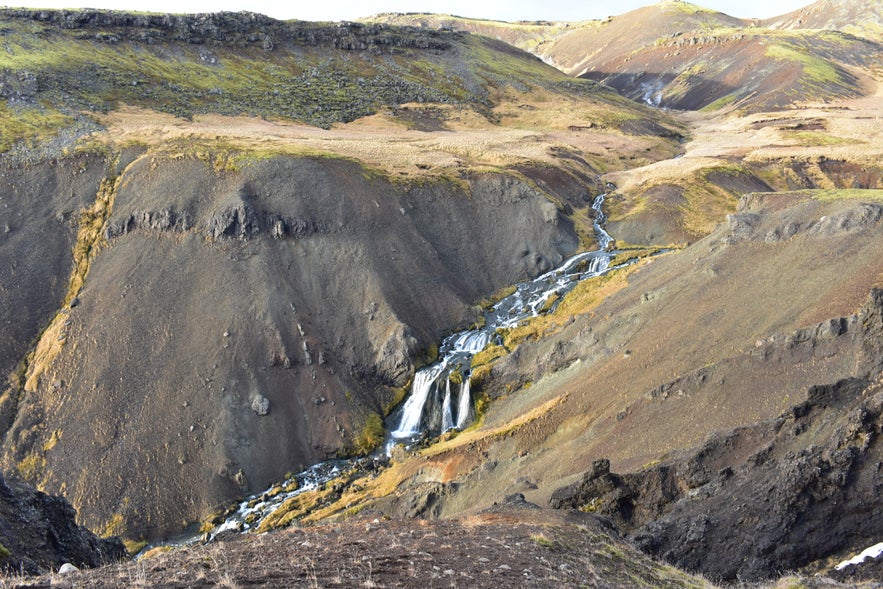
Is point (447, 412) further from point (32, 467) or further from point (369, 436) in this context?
point (32, 467)

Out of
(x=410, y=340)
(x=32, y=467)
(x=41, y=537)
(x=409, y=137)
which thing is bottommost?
(x=32, y=467)

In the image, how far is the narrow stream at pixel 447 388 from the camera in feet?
156

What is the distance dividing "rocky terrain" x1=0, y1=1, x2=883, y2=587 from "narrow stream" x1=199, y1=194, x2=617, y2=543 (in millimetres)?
1238

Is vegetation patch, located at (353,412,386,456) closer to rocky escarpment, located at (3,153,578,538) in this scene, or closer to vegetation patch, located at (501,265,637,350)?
rocky escarpment, located at (3,153,578,538)

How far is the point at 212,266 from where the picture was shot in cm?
6059

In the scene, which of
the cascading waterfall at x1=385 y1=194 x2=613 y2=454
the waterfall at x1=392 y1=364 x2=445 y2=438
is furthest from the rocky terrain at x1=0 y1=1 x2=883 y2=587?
the cascading waterfall at x1=385 y1=194 x2=613 y2=454

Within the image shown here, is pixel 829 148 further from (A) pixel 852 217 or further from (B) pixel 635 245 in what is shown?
(A) pixel 852 217

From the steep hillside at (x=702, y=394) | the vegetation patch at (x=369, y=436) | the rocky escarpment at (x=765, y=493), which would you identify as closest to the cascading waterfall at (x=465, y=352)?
the vegetation patch at (x=369, y=436)

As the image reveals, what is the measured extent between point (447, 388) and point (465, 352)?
5.46m

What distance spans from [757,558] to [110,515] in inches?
1548

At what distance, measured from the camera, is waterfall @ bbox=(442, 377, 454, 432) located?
2142 inches

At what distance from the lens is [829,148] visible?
105 m

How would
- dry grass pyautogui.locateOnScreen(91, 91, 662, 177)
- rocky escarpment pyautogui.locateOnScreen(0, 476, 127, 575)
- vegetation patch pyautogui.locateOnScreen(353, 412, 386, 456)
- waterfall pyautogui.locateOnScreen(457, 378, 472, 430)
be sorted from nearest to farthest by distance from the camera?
rocky escarpment pyautogui.locateOnScreen(0, 476, 127, 575) → vegetation patch pyautogui.locateOnScreen(353, 412, 386, 456) → waterfall pyautogui.locateOnScreen(457, 378, 472, 430) → dry grass pyautogui.locateOnScreen(91, 91, 662, 177)

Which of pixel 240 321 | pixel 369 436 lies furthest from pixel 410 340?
pixel 240 321
